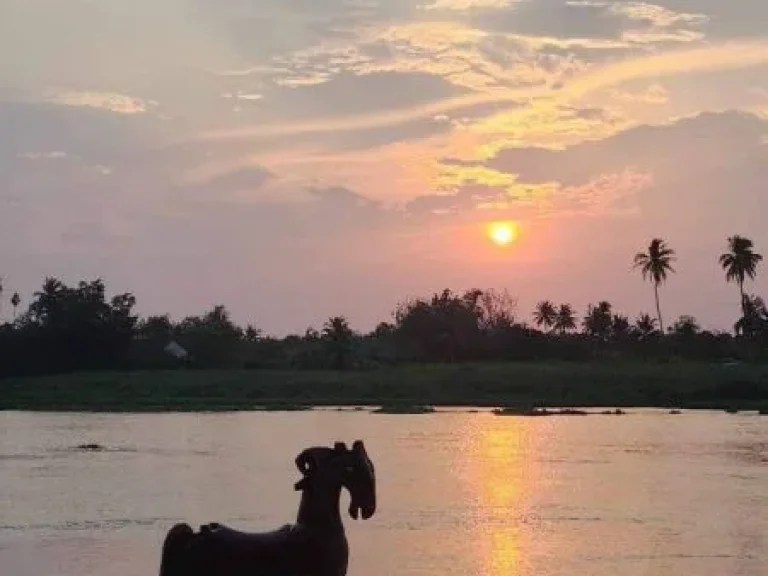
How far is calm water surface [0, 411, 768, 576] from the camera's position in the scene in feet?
52.2

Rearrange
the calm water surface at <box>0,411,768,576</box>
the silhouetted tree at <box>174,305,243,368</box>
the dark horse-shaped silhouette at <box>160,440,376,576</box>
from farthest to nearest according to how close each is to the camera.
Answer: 1. the silhouetted tree at <box>174,305,243,368</box>
2. the calm water surface at <box>0,411,768,576</box>
3. the dark horse-shaped silhouette at <box>160,440,376,576</box>

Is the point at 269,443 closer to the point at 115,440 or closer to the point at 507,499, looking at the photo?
the point at 115,440

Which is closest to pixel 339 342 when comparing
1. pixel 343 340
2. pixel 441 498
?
pixel 343 340

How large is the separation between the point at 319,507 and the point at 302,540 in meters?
0.21

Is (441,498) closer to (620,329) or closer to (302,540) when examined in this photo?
(302,540)

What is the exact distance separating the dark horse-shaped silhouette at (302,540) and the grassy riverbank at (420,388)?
61.9 meters

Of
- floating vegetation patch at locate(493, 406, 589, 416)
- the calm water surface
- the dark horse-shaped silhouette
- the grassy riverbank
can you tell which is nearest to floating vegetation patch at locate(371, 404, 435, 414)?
the grassy riverbank

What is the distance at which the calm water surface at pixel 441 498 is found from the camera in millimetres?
15922

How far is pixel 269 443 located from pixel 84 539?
21.3m

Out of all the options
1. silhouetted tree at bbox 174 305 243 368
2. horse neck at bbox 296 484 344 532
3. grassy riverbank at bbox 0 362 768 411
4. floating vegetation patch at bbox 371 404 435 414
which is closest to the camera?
horse neck at bbox 296 484 344 532

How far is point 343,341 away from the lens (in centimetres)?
9731

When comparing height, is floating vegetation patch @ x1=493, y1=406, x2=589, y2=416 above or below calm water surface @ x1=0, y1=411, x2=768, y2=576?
above

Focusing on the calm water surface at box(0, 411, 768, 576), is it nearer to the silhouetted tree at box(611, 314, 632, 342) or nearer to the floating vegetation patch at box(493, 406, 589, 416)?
the floating vegetation patch at box(493, 406, 589, 416)

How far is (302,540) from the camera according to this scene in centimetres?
710
